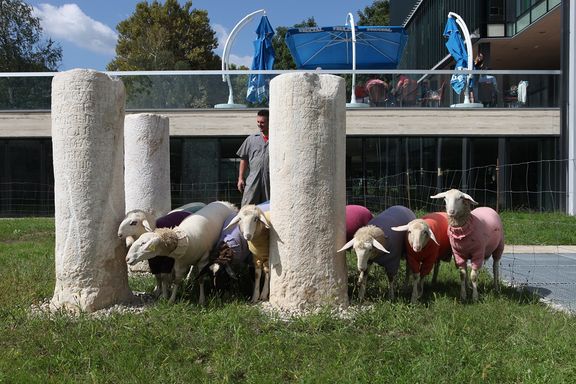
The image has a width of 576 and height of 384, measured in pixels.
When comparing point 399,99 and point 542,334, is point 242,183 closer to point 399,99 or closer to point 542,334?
point 542,334

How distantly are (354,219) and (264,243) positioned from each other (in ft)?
4.99

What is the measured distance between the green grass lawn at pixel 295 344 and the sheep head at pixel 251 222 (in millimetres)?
822

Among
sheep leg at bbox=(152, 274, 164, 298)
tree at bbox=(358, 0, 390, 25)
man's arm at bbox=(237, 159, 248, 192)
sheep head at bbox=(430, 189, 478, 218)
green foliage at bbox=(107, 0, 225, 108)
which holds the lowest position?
sheep leg at bbox=(152, 274, 164, 298)

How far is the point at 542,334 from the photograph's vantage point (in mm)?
5207

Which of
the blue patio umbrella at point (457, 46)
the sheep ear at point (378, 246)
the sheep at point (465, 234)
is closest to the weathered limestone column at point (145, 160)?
the sheep ear at point (378, 246)

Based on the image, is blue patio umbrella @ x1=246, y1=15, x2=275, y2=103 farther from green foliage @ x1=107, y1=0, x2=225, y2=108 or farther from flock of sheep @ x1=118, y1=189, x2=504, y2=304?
green foliage @ x1=107, y1=0, x2=225, y2=108

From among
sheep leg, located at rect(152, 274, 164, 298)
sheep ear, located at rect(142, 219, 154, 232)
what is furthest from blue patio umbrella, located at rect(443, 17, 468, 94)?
sheep ear, located at rect(142, 219, 154, 232)

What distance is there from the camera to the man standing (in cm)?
797

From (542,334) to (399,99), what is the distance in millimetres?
13001

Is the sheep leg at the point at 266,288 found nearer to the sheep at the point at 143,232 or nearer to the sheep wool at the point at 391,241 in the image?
the sheep at the point at 143,232

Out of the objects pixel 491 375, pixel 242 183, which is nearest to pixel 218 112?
pixel 242 183

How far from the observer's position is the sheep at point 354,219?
734cm

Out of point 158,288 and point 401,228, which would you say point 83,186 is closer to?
point 158,288

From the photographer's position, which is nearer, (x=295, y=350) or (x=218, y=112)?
(x=295, y=350)
